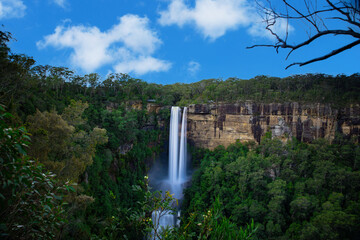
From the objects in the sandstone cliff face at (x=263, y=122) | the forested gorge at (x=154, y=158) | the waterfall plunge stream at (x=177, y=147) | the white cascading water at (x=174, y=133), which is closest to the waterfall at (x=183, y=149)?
the waterfall plunge stream at (x=177, y=147)

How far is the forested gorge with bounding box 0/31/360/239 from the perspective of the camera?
6.94 meters

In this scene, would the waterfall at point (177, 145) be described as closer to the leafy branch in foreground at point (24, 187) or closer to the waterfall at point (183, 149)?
the waterfall at point (183, 149)

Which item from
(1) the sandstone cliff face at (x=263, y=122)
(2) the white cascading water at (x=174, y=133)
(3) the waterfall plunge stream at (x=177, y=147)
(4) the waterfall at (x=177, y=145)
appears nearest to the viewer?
(1) the sandstone cliff face at (x=263, y=122)

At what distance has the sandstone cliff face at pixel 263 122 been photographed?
1991 centimetres

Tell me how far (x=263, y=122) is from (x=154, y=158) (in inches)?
504

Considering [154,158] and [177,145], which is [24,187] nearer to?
[154,158]

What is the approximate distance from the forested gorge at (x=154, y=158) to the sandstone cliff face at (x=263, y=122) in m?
1.00

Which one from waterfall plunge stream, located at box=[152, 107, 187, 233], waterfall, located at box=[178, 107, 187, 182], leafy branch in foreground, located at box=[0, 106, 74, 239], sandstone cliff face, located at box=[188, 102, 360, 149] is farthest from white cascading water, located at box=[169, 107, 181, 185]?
leafy branch in foreground, located at box=[0, 106, 74, 239]

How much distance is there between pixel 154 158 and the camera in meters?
23.5

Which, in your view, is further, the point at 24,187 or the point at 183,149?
the point at 183,149

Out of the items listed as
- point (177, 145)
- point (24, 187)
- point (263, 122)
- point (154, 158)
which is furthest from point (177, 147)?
point (24, 187)

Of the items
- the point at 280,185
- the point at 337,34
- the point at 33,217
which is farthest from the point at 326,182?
the point at 33,217

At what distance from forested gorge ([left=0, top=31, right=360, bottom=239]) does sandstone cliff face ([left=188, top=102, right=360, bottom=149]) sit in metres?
1.00

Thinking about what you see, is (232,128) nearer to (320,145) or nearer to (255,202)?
(320,145)
